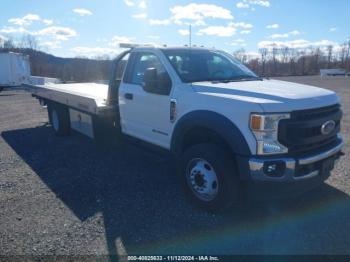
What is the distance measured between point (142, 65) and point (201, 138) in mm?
1765

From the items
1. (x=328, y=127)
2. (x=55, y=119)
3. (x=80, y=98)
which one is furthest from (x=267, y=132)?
(x=55, y=119)

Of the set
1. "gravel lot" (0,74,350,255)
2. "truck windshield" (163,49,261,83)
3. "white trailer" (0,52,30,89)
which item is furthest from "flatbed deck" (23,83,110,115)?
"white trailer" (0,52,30,89)

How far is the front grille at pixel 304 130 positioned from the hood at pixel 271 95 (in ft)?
0.28

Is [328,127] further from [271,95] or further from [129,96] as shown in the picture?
[129,96]

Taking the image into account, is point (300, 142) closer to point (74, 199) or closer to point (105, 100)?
point (74, 199)

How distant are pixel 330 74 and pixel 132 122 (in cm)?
5779

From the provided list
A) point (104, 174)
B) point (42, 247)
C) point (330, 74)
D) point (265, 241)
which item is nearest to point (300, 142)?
point (265, 241)

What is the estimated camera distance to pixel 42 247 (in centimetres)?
326

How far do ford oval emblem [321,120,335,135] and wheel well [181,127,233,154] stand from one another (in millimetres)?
1068

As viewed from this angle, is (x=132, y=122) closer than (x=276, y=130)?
No

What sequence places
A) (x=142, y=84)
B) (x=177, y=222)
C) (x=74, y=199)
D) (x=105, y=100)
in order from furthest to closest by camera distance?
(x=105, y=100) < (x=142, y=84) < (x=74, y=199) < (x=177, y=222)

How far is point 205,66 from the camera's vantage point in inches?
188

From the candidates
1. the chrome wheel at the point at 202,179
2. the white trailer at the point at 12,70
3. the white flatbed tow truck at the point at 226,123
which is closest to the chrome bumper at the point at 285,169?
the white flatbed tow truck at the point at 226,123

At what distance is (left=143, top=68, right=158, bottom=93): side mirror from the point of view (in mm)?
4242
